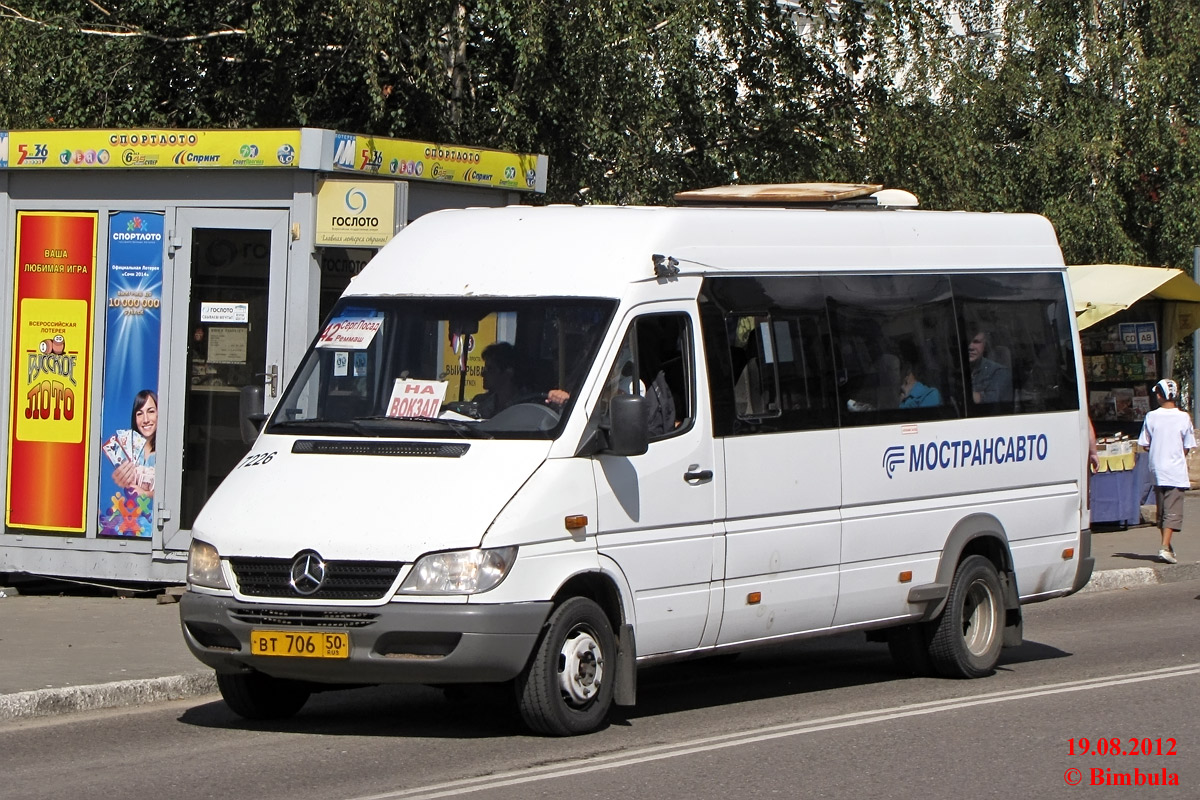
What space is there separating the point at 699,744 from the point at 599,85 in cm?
1140

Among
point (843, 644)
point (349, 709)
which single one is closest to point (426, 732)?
point (349, 709)

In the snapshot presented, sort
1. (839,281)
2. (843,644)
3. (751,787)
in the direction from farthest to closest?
(843,644)
(839,281)
(751,787)

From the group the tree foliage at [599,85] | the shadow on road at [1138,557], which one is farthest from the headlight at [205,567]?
the shadow on road at [1138,557]

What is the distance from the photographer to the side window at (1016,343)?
10.9 m

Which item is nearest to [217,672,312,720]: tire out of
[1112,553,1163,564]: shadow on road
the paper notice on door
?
the paper notice on door

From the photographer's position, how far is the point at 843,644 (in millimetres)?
12500

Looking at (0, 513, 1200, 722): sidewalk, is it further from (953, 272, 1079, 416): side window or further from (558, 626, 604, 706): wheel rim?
(953, 272, 1079, 416): side window

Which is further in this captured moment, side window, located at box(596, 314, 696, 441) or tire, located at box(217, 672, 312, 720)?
tire, located at box(217, 672, 312, 720)

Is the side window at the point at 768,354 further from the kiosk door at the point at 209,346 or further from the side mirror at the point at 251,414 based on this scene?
the kiosk door at the point at 209,346

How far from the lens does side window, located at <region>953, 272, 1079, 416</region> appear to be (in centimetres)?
1089

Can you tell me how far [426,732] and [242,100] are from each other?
43.2 ft

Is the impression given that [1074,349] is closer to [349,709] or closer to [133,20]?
[349,709]

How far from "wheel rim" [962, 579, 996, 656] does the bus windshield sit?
11.2ft

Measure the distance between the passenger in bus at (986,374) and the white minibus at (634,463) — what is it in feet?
0.06
